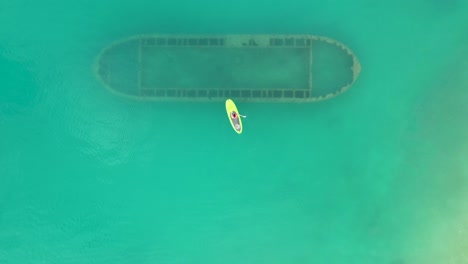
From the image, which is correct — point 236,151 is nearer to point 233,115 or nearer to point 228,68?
point 233,115

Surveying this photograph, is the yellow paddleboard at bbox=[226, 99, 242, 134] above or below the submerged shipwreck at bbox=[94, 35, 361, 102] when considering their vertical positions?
below

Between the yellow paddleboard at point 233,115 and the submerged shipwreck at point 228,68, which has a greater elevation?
the submerged shipwreck at point 228,68
